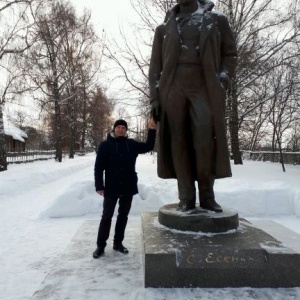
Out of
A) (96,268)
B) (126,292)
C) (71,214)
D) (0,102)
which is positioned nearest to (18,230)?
(71,214)

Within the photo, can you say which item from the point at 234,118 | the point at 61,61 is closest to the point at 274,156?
the point at 234,118

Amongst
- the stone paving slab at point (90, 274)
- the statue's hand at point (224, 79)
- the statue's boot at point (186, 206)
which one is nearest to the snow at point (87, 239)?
the stone paving slab at point (90, 274)

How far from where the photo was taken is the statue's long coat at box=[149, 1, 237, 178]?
421cm

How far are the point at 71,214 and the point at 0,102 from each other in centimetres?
1331

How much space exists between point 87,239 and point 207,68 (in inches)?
125

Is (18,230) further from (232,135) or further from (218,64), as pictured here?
(232,135)

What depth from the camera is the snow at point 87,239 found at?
3443mm

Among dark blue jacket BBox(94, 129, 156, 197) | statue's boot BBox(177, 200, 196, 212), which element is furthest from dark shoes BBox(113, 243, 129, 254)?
statue's boot BBox(177, 200, 196, 212)

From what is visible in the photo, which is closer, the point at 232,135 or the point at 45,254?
the point at 45,254

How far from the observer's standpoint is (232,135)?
2136 cm

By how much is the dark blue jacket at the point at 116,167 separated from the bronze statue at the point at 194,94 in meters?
0.49

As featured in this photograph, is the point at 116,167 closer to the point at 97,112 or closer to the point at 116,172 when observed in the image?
the point at 116,172

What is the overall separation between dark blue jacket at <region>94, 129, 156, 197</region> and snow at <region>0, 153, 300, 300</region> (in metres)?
0.89

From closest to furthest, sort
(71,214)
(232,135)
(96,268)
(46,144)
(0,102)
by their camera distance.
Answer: (96,268) < (71,214) < (0,102) < (232,135) < (46,144)
